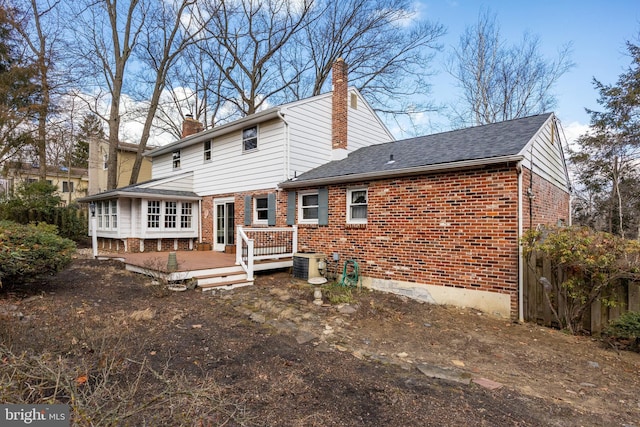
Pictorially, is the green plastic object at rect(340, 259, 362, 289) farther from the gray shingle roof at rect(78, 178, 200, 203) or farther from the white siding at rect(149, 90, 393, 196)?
the gray shingle roof at rect(78, 178, 200, 203)

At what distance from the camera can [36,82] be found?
14453 mm

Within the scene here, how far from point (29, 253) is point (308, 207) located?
6626mm

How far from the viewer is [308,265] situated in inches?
357

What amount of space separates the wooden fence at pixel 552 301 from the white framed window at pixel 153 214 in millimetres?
12504

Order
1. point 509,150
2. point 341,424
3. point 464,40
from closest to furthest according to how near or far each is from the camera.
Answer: point 341,424, point 509,150, point 464,40

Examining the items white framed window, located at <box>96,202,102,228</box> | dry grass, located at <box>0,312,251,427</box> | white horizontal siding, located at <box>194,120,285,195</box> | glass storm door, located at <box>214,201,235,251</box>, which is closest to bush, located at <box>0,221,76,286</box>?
dry grass, located at <box>0,312,251,427</box>

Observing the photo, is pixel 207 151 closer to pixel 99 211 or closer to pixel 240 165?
pixel 240 165

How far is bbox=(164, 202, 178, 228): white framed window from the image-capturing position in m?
13.3

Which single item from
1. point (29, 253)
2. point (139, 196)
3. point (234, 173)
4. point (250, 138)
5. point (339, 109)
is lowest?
point (29, 253)

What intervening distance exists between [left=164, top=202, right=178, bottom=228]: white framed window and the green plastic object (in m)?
8.09

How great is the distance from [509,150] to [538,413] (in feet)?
16.7

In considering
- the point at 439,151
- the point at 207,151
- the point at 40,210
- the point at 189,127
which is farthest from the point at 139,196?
the point at 439,151

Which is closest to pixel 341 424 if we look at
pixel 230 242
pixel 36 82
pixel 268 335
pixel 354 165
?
pixel 268 335

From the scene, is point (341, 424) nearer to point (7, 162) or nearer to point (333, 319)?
point (333, 319)
